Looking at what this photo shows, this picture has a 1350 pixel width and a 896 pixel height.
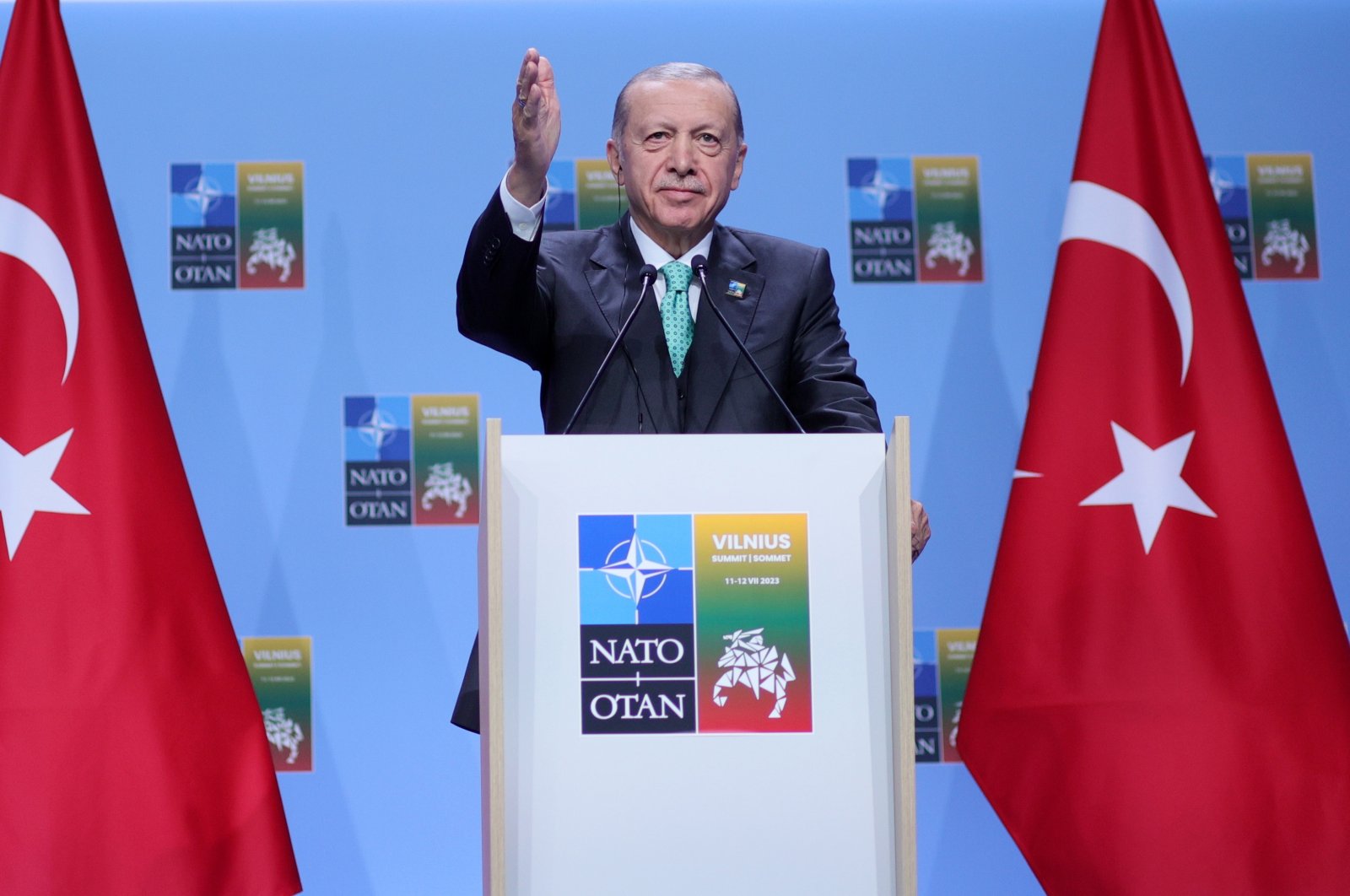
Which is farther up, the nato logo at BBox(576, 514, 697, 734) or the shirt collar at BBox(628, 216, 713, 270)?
the shirt collar at BBox(628, 216, 713, 270)

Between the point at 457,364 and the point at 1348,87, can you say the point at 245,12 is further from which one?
the point at 1348,87

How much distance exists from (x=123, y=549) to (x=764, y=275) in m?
1.32

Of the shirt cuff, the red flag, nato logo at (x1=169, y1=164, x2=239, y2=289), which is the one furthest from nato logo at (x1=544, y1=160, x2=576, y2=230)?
the shirt cuff

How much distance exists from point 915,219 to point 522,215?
5.58 feet

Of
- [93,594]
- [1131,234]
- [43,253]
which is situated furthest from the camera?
[1131,234]

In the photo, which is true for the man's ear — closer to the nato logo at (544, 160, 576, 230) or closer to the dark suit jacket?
the dark suit jacket

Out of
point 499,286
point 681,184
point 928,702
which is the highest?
point 681,184

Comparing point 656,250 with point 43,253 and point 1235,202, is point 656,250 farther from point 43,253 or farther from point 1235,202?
point 1235,202

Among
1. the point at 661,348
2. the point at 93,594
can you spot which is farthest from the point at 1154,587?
the point at 93,594

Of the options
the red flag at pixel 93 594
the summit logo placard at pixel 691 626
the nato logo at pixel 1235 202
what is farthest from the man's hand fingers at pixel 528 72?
the nato logo at pixel 1235 202

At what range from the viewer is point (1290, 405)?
3.62 m

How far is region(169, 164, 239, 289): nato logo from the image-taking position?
11.5 feet

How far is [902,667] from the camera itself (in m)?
1.65

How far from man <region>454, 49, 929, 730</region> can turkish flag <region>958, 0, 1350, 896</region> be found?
36.9 inches
